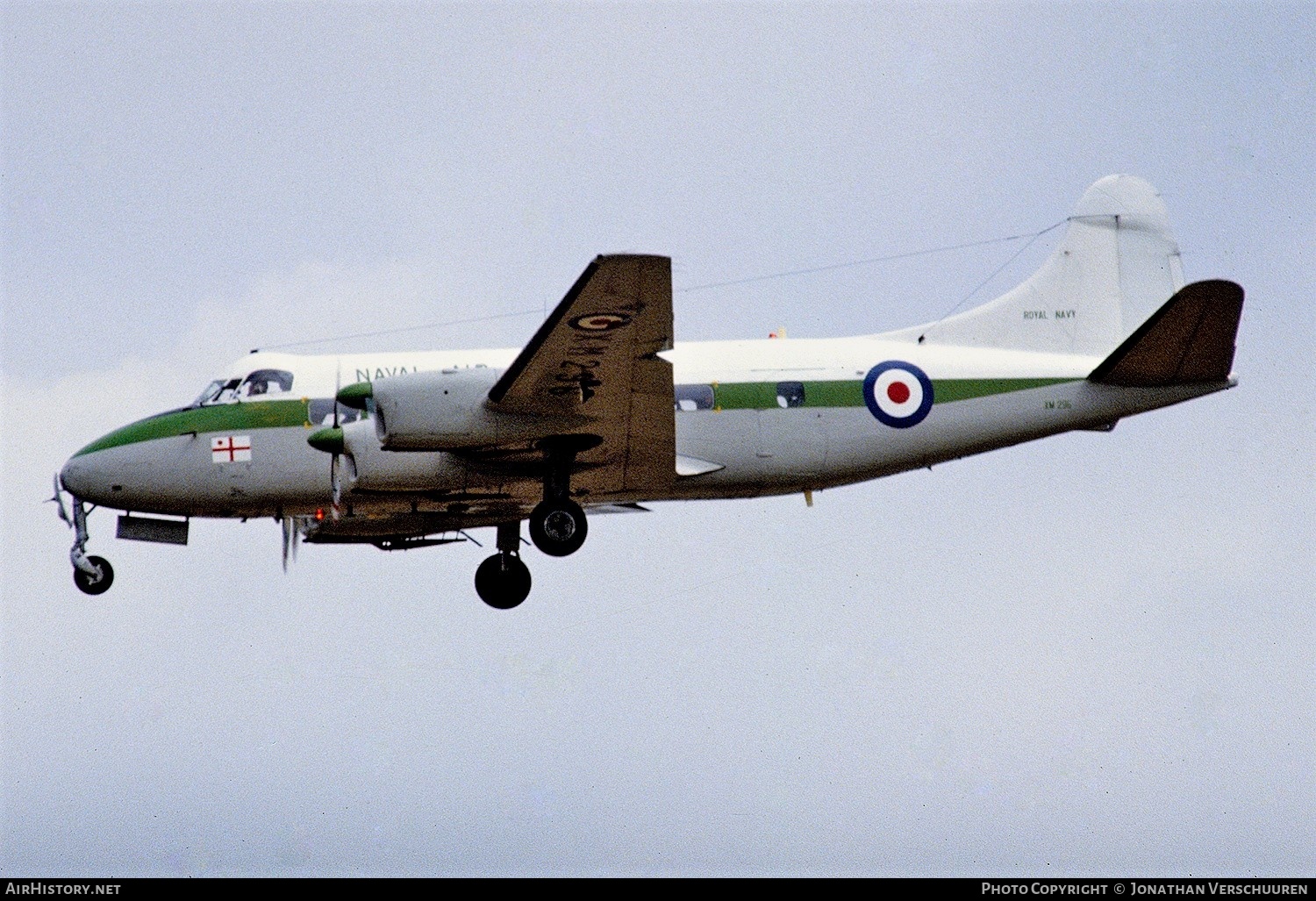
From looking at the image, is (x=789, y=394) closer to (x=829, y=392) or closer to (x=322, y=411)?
(x=829, y=392)

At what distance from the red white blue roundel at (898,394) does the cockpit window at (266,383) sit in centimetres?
741

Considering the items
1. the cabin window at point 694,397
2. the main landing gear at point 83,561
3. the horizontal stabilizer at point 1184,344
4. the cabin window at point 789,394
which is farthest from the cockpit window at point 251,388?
the horizontal stabilizer at point 1184,344

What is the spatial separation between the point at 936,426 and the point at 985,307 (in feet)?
7.18

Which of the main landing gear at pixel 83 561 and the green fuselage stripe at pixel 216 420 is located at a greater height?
the green fuselage stripe at pixel 216 420

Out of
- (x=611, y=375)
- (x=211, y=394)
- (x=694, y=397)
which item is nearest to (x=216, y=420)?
(x=211, y=394)

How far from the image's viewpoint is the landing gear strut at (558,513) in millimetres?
22547

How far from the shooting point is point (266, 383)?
2400 cm

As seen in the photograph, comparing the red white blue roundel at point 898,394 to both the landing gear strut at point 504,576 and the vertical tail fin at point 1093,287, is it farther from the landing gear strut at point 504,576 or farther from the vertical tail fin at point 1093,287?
the landing gear strut at point 504,576

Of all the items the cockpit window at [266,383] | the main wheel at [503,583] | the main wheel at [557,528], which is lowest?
the main wheel at [503,583]

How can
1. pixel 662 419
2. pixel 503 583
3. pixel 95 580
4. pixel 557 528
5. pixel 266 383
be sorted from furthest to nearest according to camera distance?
pixel 503 583 < pixel 95 580 < pixel 266 383 < pixel 557 528 < pixel 662 419

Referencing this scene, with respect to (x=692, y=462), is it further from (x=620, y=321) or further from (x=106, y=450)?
(x=106, y=450)

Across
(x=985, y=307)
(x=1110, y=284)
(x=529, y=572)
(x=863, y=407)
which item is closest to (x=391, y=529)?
(x=529, y=572)

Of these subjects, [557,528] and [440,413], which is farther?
[557,528]

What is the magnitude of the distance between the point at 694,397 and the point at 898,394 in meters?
2.60
